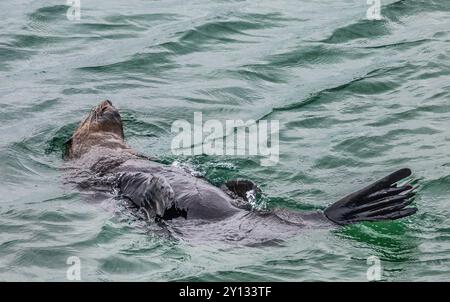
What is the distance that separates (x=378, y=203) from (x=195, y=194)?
137cm

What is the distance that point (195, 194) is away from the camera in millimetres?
7086

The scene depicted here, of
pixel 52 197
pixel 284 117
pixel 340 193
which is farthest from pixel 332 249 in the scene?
pixel 284 117

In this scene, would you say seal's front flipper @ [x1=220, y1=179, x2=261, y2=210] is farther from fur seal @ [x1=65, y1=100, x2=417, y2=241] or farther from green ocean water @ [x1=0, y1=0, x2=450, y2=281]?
green ocean water @ [x1=0, y1=0, x2=450, y2=281]

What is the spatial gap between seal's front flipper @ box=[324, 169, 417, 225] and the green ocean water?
0.59 feet

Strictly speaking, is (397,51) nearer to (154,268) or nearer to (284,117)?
(284,117)

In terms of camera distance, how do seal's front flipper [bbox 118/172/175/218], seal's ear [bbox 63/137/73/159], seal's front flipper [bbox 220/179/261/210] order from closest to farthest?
1. seal's front flipper [bbox 118/172/175/218]
2. seal's front flipper [bbox 220/179/261/210]
3. seal's ear [bbox 63/137/73/159]

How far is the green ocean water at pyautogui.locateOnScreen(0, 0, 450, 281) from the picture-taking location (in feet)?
21.6

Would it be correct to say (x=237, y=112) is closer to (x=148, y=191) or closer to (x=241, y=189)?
(x=241, y=189)

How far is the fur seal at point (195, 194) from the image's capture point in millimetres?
6562

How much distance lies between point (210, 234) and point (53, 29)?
677 centimetres

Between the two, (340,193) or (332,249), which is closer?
(332,249)

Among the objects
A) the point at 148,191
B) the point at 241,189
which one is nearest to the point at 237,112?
the point at 241,189

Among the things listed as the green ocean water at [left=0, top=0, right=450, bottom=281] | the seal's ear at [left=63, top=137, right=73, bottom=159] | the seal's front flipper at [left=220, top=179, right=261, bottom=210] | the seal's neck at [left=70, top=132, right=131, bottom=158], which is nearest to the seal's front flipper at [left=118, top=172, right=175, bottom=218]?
the green ocean water at [left=0, top=0, right=450, bottom=281]

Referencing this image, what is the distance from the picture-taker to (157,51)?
1173cm
